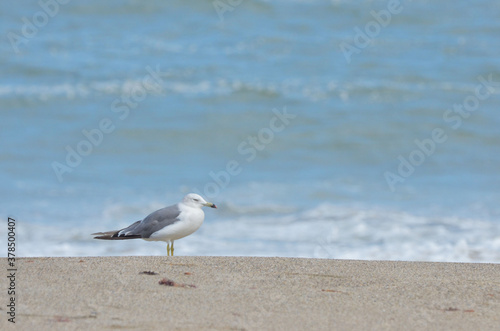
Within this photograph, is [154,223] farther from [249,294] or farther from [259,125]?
[259,125]

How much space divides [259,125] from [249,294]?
7073 mm

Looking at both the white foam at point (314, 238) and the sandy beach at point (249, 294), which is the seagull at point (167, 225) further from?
the white foam at point (314, 238)

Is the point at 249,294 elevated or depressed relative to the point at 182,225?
depressed

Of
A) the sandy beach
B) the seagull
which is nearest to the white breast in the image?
the seagull

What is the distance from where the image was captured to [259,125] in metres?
10.4

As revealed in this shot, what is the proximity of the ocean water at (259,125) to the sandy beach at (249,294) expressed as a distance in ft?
6.89

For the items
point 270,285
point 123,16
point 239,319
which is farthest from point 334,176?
point 123,16

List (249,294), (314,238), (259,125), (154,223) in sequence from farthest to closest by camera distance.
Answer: (259,125) < (314,238) < (154,223) < (249,294)

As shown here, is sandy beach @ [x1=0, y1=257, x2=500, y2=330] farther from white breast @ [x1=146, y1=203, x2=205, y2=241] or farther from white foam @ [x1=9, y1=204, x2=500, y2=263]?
white foam @ [x1=9, y1=204, x2=500, y2=263]

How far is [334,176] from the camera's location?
28.3ft

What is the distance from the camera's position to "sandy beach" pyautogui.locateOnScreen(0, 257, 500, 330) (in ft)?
9.78

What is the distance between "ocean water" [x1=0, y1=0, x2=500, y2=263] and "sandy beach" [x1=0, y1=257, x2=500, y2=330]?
2.10m

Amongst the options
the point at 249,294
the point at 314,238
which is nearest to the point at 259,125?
the point at 314,238

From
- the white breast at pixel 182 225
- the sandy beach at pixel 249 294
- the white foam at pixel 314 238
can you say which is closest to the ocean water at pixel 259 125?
the white foam at pixel 314 238
